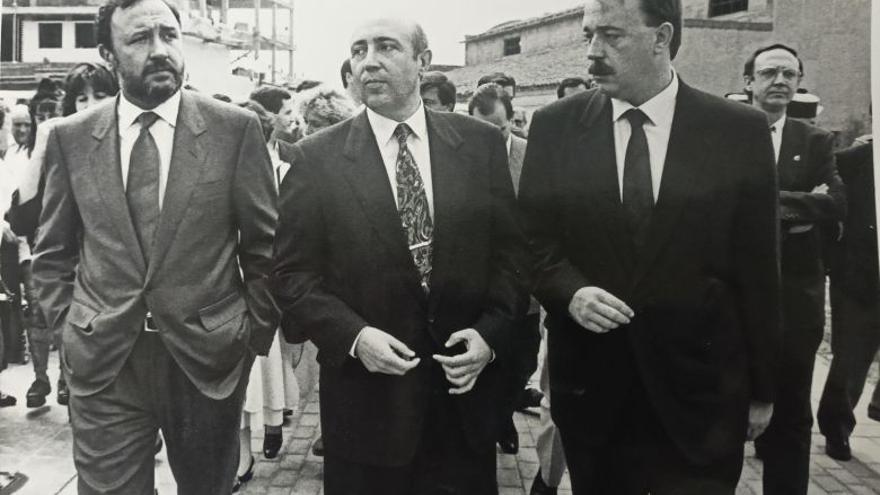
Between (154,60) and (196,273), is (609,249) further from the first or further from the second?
(154,60)

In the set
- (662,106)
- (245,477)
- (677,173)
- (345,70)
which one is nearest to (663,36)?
(662,106)

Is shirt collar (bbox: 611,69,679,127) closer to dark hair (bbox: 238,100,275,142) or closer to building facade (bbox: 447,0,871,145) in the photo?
building facade (bbox: 447,0,871,145)

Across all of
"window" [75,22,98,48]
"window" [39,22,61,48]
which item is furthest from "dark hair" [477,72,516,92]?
"window" [39,22,61,48]

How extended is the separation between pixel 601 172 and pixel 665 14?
49 cm

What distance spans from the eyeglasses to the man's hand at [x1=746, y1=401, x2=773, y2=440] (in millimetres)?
1208

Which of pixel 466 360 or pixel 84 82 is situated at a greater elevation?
pixel 84 82

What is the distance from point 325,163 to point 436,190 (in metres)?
0.34

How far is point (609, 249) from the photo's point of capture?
7.03 feet

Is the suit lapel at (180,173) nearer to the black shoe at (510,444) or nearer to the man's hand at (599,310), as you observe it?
the man's hand at (599,310)

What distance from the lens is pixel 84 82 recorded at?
8.26 feet

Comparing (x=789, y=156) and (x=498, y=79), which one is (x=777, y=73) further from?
(x=498, y=79)

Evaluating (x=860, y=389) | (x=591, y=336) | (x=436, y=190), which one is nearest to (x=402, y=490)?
(x=591, y=336)

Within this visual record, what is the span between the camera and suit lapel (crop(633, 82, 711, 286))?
6.81 feet

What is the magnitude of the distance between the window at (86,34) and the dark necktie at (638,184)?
184 cm
